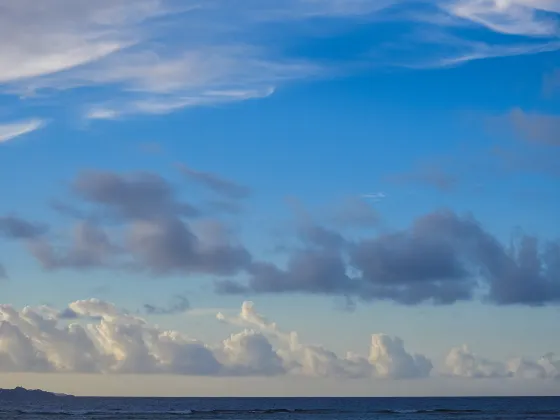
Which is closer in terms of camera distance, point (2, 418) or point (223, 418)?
point (2, 418)

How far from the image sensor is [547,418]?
172375 mm

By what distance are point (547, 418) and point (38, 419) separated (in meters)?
102

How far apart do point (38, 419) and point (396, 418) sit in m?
73.6

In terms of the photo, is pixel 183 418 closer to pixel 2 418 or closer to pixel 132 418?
pixel 132 418

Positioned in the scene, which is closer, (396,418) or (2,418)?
(2,418)

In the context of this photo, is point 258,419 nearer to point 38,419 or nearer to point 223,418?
point 223,418

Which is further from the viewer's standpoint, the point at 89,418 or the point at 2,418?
the point at 89,418

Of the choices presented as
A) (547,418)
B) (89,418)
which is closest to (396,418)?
(547,418)

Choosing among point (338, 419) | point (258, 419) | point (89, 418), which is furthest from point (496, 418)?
point (89, 418)

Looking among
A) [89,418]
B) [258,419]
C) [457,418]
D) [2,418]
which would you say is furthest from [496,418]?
[2,418]

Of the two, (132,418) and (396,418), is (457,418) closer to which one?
(396,418)

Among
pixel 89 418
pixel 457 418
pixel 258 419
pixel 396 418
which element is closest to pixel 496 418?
pixel 457 418

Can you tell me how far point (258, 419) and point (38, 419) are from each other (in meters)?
43.3

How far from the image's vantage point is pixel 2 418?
162125mm
